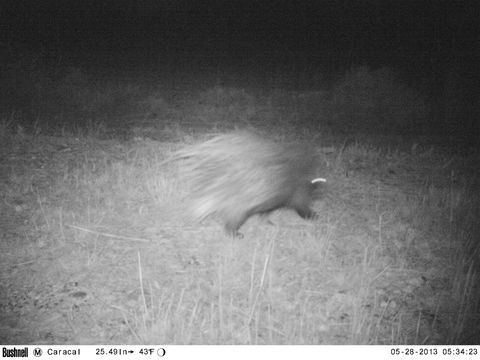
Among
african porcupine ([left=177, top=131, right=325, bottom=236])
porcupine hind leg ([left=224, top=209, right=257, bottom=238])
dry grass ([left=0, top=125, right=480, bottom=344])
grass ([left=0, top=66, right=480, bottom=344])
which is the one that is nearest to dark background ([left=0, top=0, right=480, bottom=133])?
grass ([left=0, top=66, right=480, bottom=344])

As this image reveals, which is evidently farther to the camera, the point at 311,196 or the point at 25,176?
the point at 25,176

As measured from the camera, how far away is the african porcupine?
3283mm

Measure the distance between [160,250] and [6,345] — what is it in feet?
4.34

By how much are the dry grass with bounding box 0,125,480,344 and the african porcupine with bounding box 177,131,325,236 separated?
303mm

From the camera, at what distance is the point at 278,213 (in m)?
4.08

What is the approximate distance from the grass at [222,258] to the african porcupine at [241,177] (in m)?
0.30

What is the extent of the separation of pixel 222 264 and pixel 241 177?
774mm

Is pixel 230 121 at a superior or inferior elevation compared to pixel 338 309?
superior

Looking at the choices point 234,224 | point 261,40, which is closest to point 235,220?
point 234,224

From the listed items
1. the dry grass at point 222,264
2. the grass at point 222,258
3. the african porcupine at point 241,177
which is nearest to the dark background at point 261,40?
the grass at point 222,258

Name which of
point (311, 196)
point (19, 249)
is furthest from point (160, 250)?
point (311, 196)

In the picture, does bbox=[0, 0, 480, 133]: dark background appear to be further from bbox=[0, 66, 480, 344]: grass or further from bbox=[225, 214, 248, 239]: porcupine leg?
bbox=[225, 214, 248, 239]: porcupine leg
